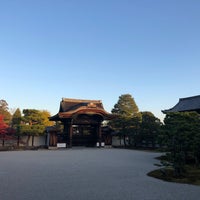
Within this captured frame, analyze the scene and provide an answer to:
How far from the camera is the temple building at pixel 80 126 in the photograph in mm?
29484

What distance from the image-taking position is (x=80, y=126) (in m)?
32.6

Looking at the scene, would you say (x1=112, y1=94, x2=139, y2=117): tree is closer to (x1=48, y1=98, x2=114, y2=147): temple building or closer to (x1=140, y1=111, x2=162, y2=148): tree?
(x1=48, y1=98, x2=114, y2=147): temple building

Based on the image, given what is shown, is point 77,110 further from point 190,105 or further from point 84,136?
point 190,105

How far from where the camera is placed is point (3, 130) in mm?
26562

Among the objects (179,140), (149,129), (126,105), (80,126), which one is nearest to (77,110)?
(80,126)

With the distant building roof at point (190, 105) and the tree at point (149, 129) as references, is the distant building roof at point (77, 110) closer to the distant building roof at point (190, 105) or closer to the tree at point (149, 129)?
the tree at point (149, 129)

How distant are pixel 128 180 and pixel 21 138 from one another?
975 inches

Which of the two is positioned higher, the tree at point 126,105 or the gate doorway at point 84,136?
the tree at point 126,105

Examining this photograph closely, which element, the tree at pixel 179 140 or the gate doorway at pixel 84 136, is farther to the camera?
the gate doorway at pixel 84 136

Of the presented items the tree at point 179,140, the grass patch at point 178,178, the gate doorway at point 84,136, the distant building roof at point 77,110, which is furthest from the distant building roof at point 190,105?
the gate doorway at point 84,136

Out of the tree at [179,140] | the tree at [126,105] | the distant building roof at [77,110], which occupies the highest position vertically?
the tree at [126,105]

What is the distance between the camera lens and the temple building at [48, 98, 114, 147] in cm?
2948

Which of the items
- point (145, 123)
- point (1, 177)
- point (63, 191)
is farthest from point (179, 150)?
point (145, 123)

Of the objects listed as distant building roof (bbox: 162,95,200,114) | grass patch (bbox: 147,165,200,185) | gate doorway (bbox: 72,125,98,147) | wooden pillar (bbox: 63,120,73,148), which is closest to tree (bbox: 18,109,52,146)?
wooden pillar (bbox: 63,120,73,148)
